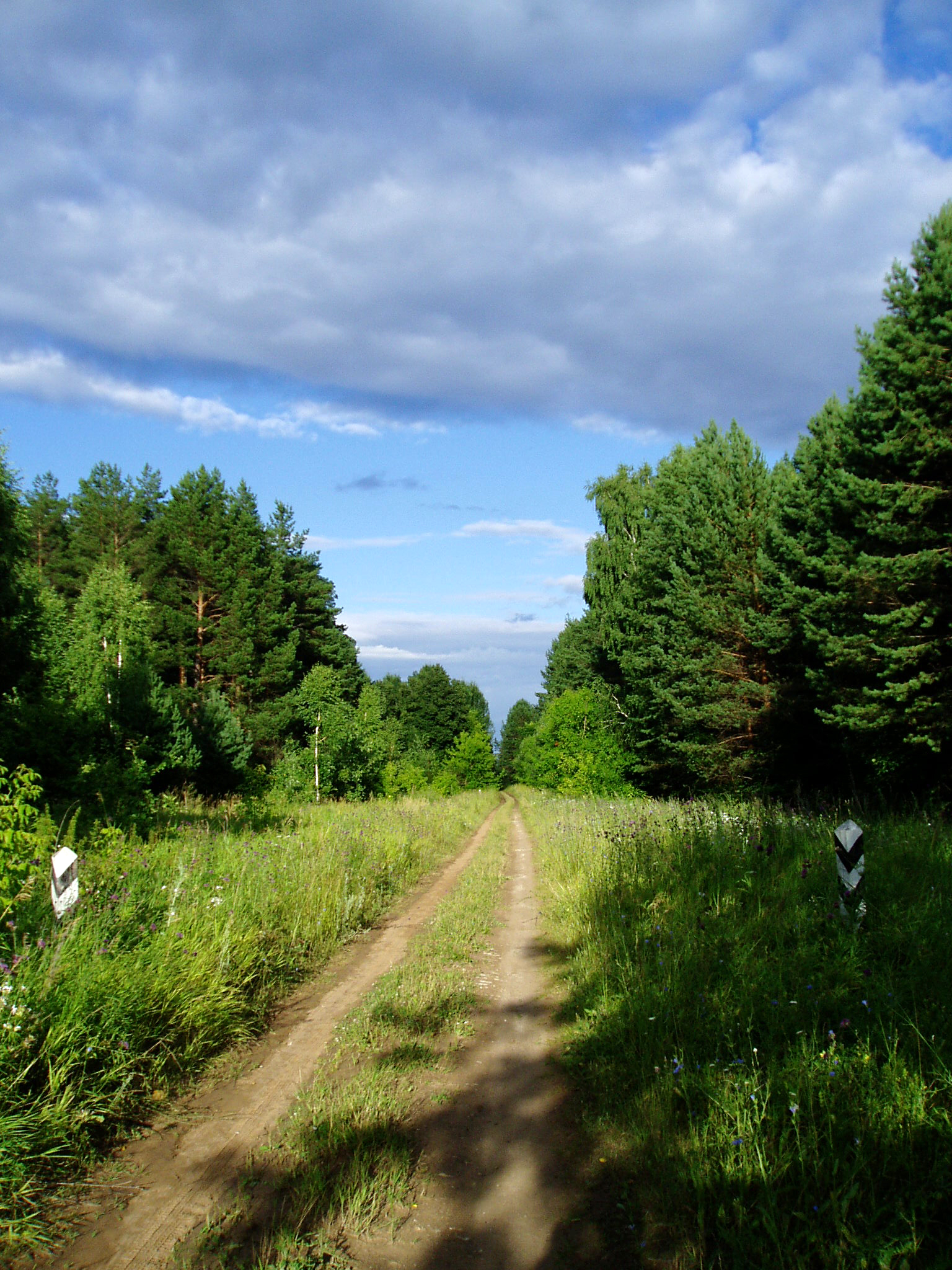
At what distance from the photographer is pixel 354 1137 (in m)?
3.63

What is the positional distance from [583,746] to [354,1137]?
103 feet

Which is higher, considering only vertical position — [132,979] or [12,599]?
→ [12,599]

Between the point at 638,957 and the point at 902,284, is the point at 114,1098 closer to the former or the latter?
the point at 638,957

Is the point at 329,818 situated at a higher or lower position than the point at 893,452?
lower

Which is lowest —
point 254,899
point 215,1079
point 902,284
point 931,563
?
point 215,1079

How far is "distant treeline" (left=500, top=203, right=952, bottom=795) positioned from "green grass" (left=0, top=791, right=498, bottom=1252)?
12.9m

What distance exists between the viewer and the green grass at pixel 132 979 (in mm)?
3479

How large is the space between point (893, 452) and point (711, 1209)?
16.1 metres

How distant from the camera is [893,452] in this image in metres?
15.4

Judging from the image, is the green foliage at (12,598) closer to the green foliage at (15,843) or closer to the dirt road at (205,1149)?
the green foliage at (15,843)

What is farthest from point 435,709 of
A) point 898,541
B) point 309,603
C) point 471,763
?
point 898,541

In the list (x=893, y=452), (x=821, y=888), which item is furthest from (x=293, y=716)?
(x=821, y=888)

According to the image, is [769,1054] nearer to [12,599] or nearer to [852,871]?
[852,871]

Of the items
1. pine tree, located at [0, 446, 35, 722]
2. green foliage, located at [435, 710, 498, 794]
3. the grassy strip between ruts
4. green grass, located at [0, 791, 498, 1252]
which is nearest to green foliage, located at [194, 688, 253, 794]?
pine tree, located at [0, 446, 35, 722]
